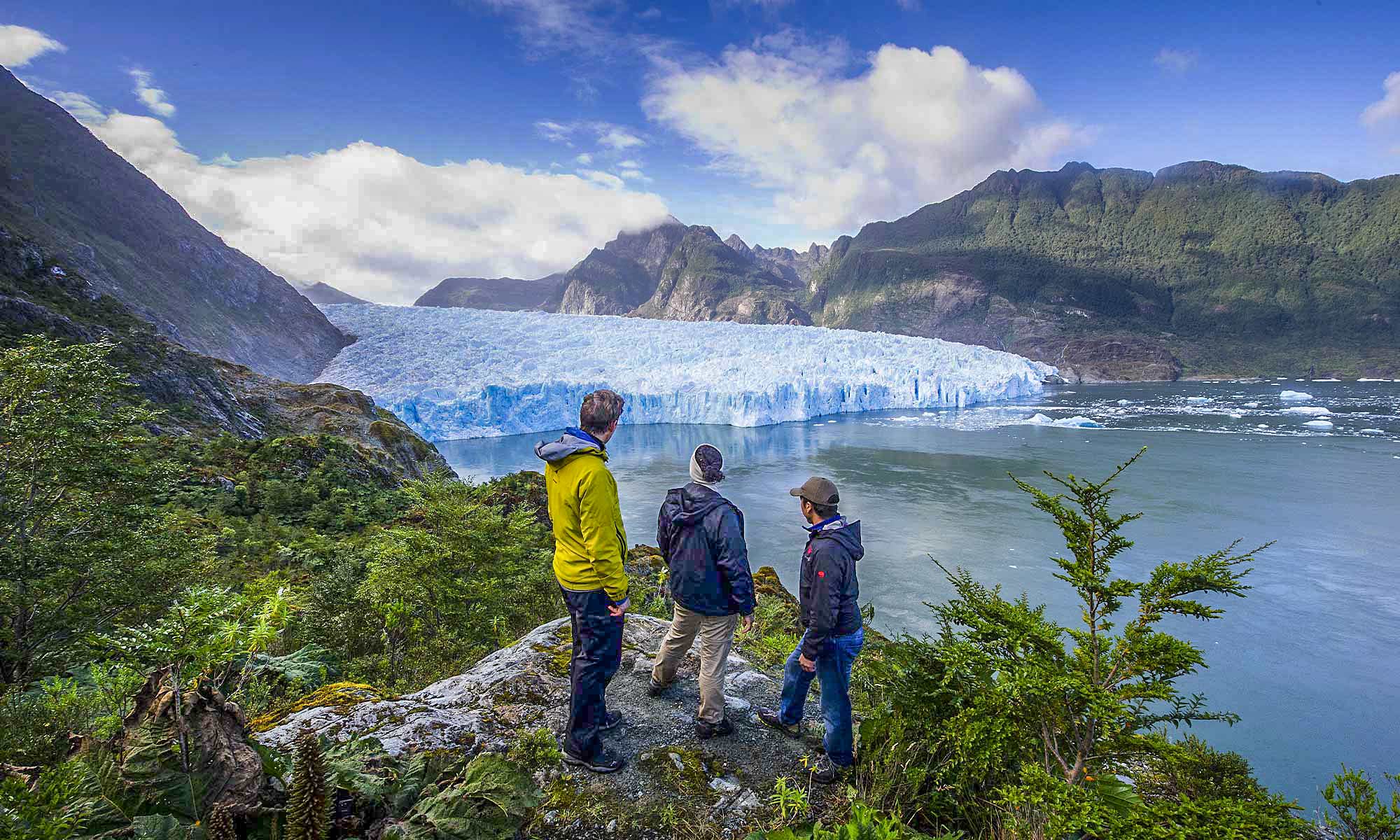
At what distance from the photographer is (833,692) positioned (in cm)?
271

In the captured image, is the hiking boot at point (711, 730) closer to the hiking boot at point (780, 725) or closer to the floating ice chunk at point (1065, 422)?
the hiking boot at point (780, 725)

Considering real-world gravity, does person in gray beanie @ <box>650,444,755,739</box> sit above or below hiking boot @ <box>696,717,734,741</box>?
above

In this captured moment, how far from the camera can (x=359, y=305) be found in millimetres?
37969

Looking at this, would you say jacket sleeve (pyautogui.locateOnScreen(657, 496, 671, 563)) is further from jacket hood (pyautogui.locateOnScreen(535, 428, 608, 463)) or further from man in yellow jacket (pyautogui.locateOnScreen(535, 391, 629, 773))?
jacket hood (pyautogui.locateOnScreen(535, 428, 608, 463))

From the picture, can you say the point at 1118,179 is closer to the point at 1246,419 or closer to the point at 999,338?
the point at 999,338

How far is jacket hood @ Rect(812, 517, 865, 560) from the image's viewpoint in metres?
2.84

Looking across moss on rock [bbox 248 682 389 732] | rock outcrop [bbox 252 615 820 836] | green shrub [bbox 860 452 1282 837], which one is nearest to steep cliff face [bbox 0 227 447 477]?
moss on rock [bbox 248 682 389 732]

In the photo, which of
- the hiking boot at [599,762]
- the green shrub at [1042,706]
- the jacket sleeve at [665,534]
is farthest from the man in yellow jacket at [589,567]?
the green shrub at [1042,706]

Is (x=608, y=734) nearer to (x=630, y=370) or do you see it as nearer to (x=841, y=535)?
(x=841, y=535)

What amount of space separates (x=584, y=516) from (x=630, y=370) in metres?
27.9

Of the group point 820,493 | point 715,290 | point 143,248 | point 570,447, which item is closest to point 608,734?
point 570,447

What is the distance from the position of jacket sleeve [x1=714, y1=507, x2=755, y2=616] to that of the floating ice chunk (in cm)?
3043

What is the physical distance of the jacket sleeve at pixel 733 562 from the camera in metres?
2.82

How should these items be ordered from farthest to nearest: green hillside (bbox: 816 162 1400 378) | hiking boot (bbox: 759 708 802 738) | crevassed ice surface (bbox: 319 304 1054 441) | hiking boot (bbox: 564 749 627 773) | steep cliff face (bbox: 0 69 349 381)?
green hillside (bbox: 816 162 1400 378)
crevassed ice surface (bbox: 319 304 1054 441)
steep cliff face (bbox: 0 69 349 381)
hiking boot (bbox: 759 708 802 738)
hiking boot (bbox: 564 749 627 773)
